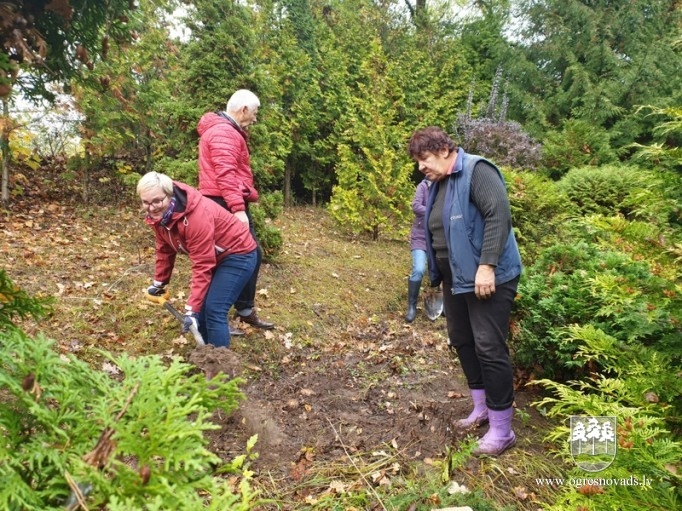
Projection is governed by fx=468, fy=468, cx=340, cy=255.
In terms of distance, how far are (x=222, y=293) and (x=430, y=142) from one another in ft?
6.14

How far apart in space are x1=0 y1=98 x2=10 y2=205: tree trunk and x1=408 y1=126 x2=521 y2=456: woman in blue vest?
6.03 metres

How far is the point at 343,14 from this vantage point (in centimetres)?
1326

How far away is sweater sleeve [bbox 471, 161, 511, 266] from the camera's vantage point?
2684 mm

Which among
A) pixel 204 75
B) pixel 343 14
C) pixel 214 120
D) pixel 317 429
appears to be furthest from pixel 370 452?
pixel 343 14

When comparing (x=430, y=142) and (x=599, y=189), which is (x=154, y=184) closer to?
(x=430, y=142)

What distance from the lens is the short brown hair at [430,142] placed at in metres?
2.85

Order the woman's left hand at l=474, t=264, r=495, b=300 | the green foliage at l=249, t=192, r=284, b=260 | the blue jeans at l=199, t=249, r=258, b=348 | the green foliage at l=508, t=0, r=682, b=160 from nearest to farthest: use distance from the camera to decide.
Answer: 1. the woman's left hand at l=474, t=264, r=495, b=300
2. the blue jeans at l=199, t=249, r=258, b=348
3. the green foliage at l=249, t=192, r=284, b=260
4. the green foliage at l=508, t=0, r=682, b=160

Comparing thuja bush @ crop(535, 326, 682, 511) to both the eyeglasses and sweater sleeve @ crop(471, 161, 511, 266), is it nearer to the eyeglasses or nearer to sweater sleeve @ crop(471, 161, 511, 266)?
sweater sleeve @ crop(471, 161, 511, 266)

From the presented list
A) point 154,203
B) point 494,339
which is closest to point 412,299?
point 494,339

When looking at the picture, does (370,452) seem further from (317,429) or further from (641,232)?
(641,232)

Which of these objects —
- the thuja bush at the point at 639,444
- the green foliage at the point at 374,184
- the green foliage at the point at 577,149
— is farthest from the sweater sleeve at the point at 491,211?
the green foliage at the point at 577,149

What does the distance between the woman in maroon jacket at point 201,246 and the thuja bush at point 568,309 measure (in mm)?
2215

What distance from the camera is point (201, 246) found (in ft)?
10.6

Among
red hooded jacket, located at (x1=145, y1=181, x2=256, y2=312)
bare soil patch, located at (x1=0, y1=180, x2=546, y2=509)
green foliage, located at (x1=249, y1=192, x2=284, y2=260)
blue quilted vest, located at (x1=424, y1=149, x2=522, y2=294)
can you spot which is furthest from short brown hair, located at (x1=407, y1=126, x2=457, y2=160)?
green foliage, located at (x1=249, y1=192, x2=284, y2=260)
